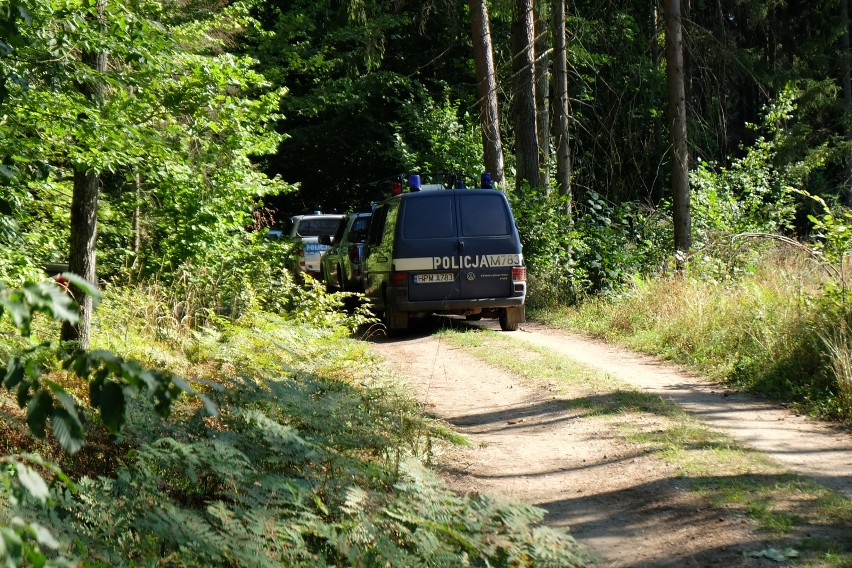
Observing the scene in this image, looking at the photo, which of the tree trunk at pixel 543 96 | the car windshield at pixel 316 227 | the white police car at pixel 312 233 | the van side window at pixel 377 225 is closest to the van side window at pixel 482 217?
the van side window at pixel 377 225

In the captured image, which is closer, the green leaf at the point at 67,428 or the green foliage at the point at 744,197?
the green leaf at the point at 67,428

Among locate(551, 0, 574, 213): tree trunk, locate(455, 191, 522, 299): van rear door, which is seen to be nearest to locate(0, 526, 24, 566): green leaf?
locate(455, 191, 522, 299): van rear door

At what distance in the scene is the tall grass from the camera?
921 centimetres

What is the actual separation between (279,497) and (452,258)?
10181mm

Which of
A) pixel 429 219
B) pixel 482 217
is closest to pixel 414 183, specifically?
pixel 429 219

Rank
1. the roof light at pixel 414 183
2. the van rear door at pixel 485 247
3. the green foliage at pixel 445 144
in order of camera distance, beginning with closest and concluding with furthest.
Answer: the van rear door at pixel 485 247
the roof light at pixel 414 183
the green foliage at pixel 445 144

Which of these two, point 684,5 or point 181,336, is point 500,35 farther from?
point 181,336

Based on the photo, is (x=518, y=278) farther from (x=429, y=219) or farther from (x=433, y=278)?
(x=429, y=219)

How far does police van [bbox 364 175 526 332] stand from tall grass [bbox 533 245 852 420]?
161 centimetres

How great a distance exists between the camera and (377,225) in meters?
16.5

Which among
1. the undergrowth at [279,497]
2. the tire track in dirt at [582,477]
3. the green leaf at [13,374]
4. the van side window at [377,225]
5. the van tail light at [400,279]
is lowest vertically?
the tire track in dirt at [582,477]

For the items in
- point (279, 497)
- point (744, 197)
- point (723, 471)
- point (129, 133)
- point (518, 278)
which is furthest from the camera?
point (744, 197)

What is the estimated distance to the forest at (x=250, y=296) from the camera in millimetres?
4309

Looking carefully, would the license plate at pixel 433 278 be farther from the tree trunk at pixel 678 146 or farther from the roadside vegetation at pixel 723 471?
the tree trunk at pixel 678 146
